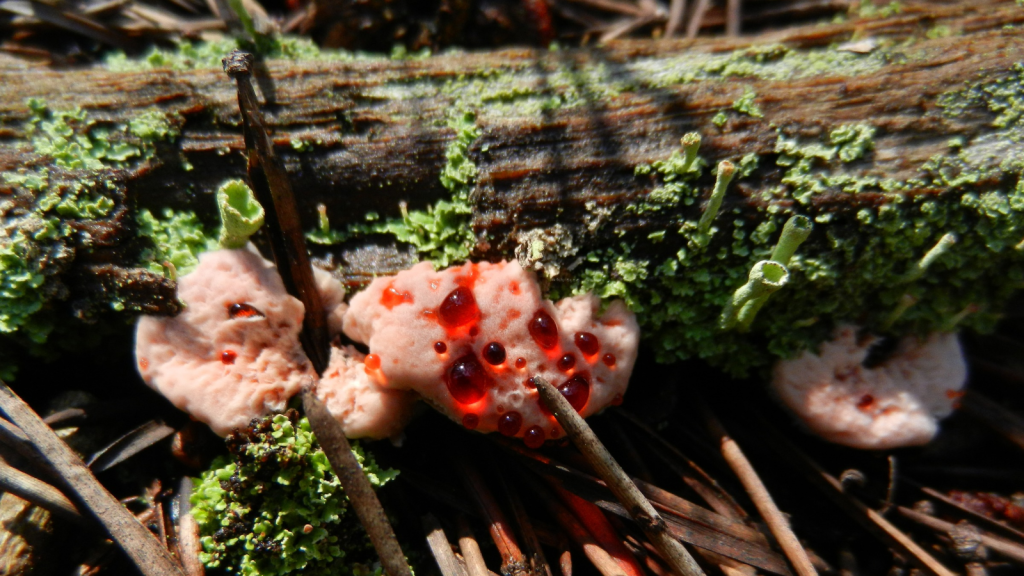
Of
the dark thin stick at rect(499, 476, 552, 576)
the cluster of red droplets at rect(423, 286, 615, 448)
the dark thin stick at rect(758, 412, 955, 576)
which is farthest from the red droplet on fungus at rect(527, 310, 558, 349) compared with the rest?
the dark thin stick at rect(758, 412, 955, 576)

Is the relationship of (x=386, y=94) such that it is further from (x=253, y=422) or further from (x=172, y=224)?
(x=253, y=422)

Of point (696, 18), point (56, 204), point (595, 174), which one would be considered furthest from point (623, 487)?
point (696, 18)

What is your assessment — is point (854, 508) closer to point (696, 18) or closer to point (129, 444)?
point (696, 18)

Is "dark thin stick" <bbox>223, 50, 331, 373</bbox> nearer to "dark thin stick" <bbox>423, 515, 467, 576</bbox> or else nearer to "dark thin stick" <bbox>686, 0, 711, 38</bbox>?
"dark thin stick" <bbox>423, 515, 467, 576</bbox>

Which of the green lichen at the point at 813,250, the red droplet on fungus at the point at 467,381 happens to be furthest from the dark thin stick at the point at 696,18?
the red droplet on fungus at the point at 467,381

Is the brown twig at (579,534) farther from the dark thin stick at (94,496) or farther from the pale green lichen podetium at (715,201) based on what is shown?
the dark thin stick at (94,496)
